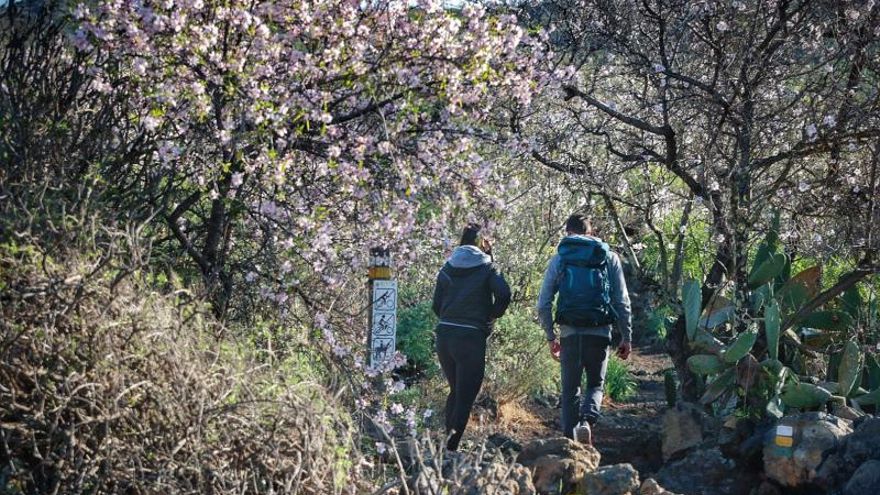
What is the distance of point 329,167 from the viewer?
667 centimetres

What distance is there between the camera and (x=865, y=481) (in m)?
6.93

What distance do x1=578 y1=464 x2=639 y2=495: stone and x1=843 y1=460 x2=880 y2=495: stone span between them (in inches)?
47.8

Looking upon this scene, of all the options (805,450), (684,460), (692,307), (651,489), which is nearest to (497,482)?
(651,489)

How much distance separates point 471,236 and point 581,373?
1.09m

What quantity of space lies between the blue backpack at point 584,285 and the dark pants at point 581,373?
134 mm

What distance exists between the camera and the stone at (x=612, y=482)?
6.51 metres

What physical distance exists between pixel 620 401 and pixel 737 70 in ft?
12.1

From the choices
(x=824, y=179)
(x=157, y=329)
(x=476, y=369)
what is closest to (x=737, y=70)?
(x=824, y=179)

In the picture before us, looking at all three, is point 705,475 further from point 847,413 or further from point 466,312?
point 466,312

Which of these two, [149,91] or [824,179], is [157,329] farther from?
[824,179]

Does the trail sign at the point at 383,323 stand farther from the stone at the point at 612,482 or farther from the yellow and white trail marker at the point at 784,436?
the yellow and white trail marker at the point at 784,436

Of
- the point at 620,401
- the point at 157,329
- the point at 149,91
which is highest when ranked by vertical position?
the point at 149,91

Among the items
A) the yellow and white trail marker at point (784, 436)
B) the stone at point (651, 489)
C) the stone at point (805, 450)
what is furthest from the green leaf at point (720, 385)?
the stone at point (651, 489)

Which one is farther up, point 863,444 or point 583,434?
point 863,444
